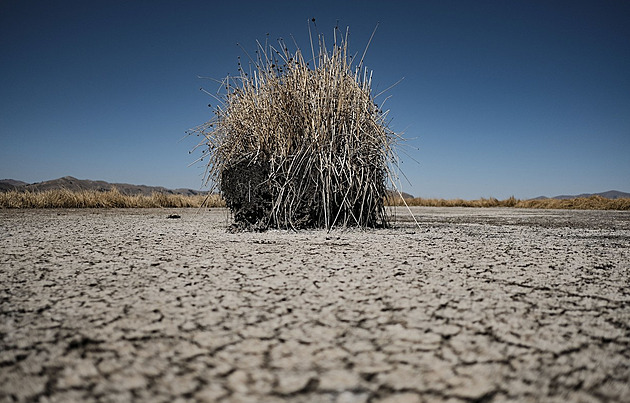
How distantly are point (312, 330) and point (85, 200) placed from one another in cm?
763

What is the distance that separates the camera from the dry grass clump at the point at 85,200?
21.6ft

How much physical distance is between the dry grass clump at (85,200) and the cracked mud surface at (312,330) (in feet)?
15.9

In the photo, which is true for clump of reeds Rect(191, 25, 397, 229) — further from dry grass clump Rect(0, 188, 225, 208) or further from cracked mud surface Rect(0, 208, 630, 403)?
dry grass clump Rect(0, 188, 225, 208)

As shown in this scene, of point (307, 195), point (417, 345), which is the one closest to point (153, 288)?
point (417, 345)

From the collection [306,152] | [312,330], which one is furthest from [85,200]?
[312,330]

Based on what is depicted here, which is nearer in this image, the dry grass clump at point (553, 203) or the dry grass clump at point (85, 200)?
the dry grass clump at point (85, 200)

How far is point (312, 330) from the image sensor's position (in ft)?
2.43

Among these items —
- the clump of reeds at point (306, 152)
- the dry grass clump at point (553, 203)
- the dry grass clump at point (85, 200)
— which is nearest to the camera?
the clump of reeds at point (306, 152)

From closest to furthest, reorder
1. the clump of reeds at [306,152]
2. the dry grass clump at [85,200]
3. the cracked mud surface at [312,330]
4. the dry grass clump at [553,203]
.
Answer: the cracked mud surface at [312,330] < the clump of reeds at [306,152] < the dry grass clump at [85,200] < the dry grass clump at [553,203]

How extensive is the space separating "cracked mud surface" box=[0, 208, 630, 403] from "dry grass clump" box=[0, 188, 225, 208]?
15.9 feet

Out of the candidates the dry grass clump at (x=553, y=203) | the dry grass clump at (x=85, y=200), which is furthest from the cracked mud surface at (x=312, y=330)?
the dry grass clump at (x=553, y=203)

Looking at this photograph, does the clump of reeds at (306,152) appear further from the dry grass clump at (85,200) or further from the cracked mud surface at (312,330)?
the dry grass clump at (85,200)

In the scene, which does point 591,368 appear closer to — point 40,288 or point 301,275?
point 301,275

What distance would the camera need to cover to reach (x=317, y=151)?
A: 8.66 ft
